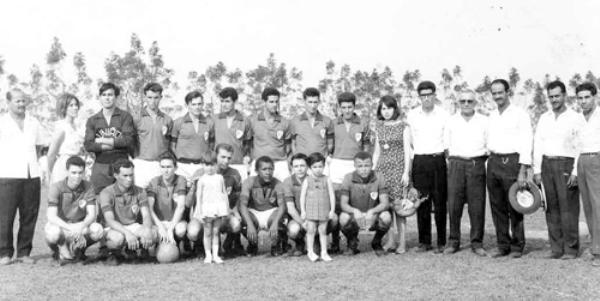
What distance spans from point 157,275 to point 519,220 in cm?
455

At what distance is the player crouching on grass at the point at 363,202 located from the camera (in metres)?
7.59

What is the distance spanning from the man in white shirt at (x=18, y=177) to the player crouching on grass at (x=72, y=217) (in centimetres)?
52

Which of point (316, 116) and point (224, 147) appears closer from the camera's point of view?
point (224, 147)

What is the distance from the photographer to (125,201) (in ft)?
23.7

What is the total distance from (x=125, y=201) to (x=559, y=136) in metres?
5.36

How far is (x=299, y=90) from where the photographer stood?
30.0 m

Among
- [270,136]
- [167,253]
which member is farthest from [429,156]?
[167,253]

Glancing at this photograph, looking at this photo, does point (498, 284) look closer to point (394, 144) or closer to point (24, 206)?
point (394, 144)

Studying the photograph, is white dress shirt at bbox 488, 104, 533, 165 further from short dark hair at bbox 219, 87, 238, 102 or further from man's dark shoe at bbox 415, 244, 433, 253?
short dark hair at bbox 219, 87, 238, 102

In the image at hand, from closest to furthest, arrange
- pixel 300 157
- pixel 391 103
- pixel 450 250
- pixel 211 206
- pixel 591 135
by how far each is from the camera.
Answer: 1. pixel 591 135
2. pixel 211 206
3. pixel 300 157
4. pixel 450 250
5. pixel 391 103

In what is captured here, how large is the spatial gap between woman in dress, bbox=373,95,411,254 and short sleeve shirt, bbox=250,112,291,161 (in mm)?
1282

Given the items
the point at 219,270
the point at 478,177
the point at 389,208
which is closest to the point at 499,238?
the point at 478,177

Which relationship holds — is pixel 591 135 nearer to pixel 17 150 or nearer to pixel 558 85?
pixel 558 85

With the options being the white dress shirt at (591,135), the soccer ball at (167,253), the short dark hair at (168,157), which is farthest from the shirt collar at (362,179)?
the white dress shirt at (591,135)
